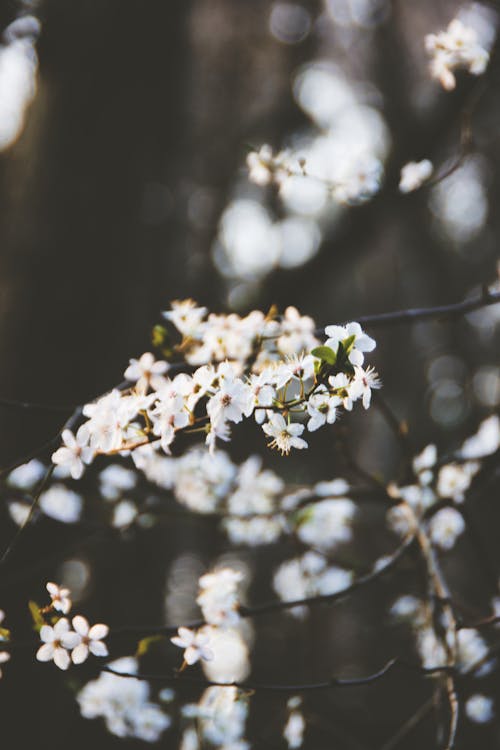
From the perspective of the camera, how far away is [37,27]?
2412 millimetres

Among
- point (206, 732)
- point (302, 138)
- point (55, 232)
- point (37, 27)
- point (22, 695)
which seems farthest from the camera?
point (302, 138)

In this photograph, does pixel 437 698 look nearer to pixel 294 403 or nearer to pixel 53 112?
pixel 294 403

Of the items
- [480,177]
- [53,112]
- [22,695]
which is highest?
[480,177]

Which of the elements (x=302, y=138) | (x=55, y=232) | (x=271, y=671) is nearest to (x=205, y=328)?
(x=55, y=232)

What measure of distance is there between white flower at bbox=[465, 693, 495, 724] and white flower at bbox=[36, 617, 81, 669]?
5.90 ft

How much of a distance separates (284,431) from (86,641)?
1.99 ft

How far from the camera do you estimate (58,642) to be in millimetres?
1140

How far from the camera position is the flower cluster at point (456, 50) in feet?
5.75

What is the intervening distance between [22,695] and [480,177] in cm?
851

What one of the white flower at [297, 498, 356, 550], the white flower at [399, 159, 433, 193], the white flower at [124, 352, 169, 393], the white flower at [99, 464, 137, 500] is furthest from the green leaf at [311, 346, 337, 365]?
the white flower at [297, 498, 356, 550]

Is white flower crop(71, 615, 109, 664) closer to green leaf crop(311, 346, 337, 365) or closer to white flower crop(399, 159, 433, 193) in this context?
green leaf crop(311, 346, 337, 365)

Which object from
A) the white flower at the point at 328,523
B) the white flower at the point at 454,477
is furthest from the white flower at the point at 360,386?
the white flower at the point at 328,523

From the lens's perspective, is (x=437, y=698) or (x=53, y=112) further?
(x=53, y=112)

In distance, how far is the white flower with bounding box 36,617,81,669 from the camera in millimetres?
1111
